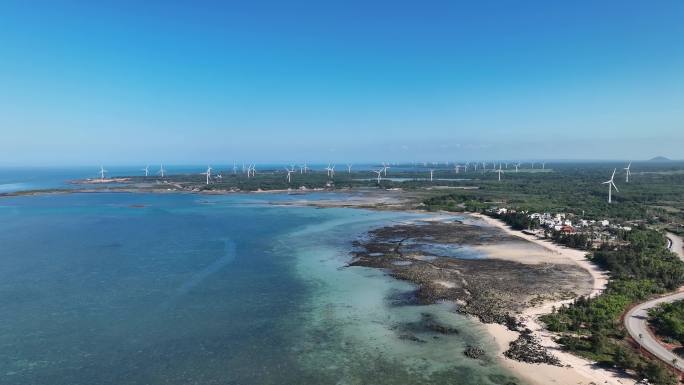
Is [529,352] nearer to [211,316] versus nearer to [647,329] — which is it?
[647,329]

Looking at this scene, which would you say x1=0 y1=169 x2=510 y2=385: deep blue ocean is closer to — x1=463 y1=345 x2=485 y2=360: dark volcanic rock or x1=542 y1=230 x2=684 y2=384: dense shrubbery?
x1=463 y1=345 x2=485 y2=360: dark volcanic rock

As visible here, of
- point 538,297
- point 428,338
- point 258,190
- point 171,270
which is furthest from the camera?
point 258,190

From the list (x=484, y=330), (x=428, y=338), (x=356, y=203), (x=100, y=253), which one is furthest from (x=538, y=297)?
(x=356, y=203)

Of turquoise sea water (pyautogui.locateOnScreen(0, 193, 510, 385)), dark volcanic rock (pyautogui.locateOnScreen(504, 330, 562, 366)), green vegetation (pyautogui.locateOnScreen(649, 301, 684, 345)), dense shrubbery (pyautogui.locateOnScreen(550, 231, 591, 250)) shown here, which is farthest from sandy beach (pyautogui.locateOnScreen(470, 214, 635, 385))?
dense shrubbery (pyautogui.locateOnScreen(550, 231, 591, 250))

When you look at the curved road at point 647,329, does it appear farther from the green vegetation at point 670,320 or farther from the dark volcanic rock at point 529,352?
the dark volcanic rock at point 529,352

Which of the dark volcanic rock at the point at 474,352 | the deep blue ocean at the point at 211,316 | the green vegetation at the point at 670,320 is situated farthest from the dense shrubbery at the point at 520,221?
the dark volcanic rock at the point at 474,352

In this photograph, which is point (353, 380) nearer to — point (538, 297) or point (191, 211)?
point (538, 297)
